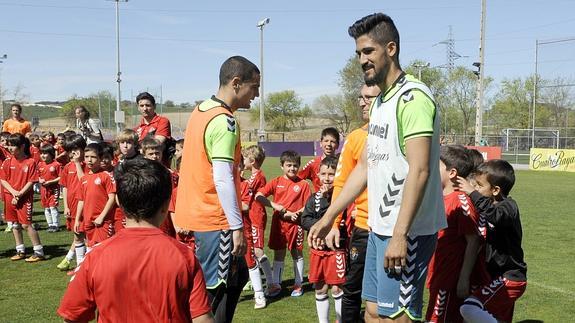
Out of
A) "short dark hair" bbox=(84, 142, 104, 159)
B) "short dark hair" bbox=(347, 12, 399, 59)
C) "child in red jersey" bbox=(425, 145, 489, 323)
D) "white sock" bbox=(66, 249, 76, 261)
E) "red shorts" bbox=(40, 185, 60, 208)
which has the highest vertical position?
"short dark hair" bbox=(347, 12, 399, 59)

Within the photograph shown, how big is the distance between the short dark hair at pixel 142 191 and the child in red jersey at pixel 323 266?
124 inches

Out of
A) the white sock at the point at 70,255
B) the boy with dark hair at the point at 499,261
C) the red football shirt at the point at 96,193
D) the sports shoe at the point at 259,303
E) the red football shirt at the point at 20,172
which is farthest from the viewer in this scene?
the red football shirt at the point at 20,172

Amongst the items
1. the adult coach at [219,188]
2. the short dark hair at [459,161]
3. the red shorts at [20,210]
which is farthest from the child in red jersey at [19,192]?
the short dark hair at [459,161]

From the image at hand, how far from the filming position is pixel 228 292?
14.1ft

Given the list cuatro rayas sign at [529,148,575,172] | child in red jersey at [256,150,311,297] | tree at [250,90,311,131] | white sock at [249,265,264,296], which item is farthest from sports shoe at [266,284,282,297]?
tree at [250,90,311,131]

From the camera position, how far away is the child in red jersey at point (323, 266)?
18.5 ft

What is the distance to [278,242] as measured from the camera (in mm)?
7523

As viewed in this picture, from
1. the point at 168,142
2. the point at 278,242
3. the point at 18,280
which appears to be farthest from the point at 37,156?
the point at 278,242

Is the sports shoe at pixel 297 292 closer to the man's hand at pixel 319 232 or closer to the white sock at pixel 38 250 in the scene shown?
the man's hand at pixel 319 232

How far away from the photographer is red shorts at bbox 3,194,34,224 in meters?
9.07

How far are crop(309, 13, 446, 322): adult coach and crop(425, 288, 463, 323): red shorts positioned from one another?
1.36m

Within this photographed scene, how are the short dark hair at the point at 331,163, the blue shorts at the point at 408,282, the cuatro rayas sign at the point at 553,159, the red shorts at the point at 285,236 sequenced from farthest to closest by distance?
1. the cuatro rayas sign at the point at 553,159
2. the red shorts at the point at 285,236
3. the short dark hair at the point at 331,163
4. the blue shorts at the point at 408,282

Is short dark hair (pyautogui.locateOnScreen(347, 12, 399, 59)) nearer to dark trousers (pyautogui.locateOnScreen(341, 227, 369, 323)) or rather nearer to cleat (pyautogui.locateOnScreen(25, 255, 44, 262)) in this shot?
dark trousers (pyautogui.locateOnScreen(341, 227, 369, 323))

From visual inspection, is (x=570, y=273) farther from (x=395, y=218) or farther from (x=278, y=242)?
(x=395, y=218)
